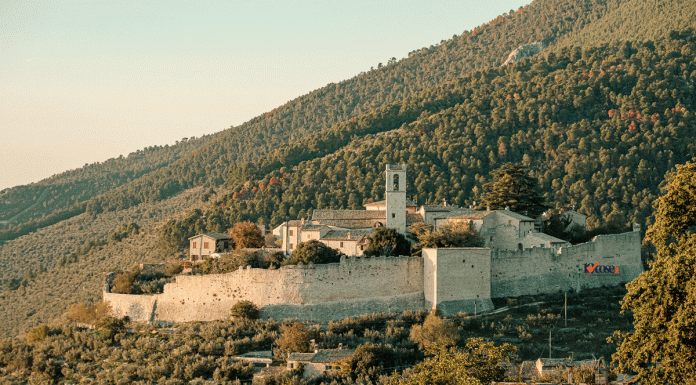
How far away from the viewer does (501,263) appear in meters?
34.5

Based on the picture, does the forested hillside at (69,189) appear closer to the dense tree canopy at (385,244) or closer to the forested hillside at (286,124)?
the forested hillside at (286,124)

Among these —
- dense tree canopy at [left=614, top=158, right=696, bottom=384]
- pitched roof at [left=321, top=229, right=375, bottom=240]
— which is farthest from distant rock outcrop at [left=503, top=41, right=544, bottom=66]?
dense tree canopy at [left=614, top=158, right=696, bottom=384]

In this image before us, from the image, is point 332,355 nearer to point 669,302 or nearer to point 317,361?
point 317,361

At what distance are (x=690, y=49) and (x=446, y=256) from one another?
5820 centimetres

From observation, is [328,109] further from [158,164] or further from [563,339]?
[563,339]

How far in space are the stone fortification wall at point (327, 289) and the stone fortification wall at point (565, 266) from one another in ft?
13.0

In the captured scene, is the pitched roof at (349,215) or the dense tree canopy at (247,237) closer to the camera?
the pitched roof at (349,215)

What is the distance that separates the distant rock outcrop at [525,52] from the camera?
103562mm

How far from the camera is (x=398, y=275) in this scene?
33031 millimetres

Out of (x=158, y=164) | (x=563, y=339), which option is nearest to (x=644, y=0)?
(x=158, y=164)

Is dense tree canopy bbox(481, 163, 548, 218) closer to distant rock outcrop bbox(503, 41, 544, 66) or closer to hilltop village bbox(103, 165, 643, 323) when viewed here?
hilltop village bbox(103, 165, 643, 323)

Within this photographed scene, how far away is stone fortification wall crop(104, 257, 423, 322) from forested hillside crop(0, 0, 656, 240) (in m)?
48.3

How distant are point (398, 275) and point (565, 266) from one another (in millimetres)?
8481

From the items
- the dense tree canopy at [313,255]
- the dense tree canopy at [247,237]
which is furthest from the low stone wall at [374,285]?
the dense tree canopy at [247,237]
